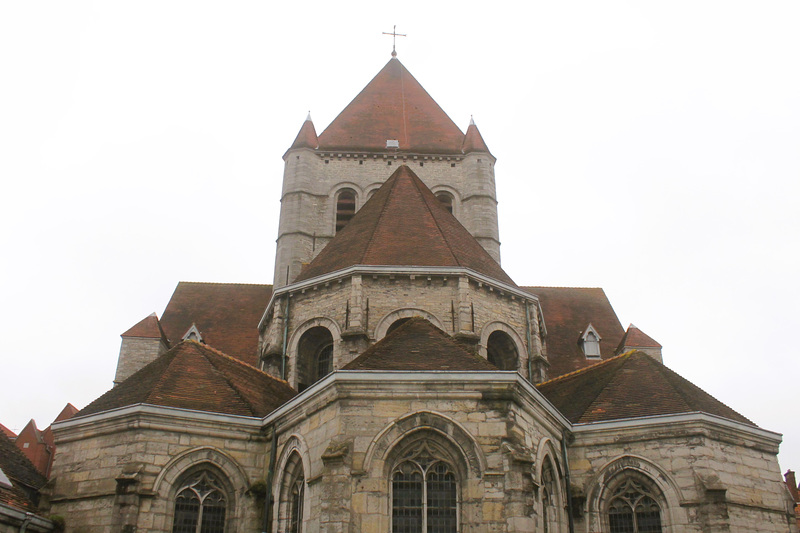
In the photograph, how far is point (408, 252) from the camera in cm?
1789

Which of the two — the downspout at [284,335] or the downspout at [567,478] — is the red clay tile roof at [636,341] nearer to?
the downspout at [567,478]

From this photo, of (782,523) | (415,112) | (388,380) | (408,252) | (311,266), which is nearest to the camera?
(388,380)

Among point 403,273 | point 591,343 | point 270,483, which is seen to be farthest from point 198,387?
point 591,343

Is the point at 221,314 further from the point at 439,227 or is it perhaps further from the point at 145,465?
the point at 145,465

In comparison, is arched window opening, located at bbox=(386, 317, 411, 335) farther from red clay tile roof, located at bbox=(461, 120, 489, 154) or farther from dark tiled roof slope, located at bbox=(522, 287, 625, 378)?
red clay tile roof, located at bbox=(461, 120, 489, 154)

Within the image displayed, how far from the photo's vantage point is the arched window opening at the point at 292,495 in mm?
12570

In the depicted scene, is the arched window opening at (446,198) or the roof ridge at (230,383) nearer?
the roof ridge at (230,383)

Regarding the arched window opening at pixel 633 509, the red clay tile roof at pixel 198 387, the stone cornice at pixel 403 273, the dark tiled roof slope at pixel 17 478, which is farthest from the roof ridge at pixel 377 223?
the dark tiled roof slope at pixel 17 478

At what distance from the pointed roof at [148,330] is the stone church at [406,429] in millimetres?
5248

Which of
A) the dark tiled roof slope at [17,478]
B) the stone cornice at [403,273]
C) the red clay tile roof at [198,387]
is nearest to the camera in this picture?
the dark tiled roof slope at [17,478]

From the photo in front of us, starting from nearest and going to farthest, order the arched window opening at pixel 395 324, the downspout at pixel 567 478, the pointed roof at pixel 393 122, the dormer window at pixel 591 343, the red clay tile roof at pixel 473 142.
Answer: the downspout at pixel 567 478 < the arched window opening at pixel 395 324 < the dormer window at pixel 591 343 < the red clay tile roof at pixel 473 142 < the pointed roof at pixel 393 122

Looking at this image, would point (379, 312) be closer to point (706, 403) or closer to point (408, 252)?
point (408, 252)

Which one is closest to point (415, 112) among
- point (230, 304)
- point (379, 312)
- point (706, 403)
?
point (230, 304)

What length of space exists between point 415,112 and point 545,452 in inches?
860
